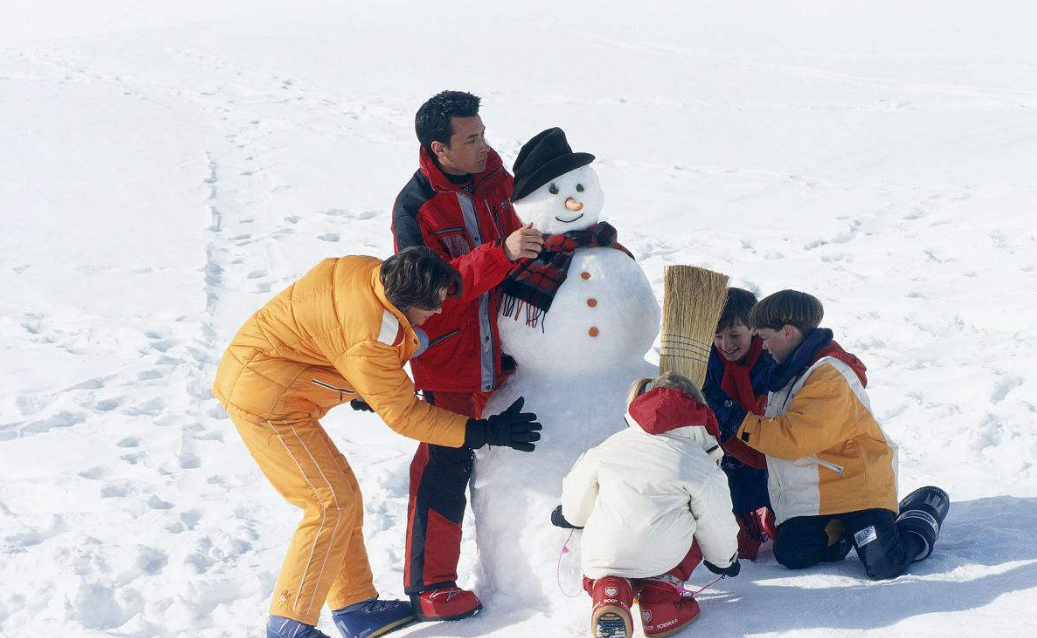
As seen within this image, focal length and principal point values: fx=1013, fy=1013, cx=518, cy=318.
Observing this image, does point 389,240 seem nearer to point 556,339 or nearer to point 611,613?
point 556,339

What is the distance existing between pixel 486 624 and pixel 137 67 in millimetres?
12619

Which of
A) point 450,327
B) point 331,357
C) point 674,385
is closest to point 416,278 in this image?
point 331,357

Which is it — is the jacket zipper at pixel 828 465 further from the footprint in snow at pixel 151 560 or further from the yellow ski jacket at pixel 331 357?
the footprint in snow at pixel 151 560

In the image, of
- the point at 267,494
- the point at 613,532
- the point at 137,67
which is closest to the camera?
the point at 613,532

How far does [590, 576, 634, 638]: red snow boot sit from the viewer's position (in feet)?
7.93

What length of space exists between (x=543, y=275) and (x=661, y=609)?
3.29 ft

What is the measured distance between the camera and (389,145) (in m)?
9.69

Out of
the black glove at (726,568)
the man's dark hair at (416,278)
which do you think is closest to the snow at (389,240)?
the black glove at (726,568)

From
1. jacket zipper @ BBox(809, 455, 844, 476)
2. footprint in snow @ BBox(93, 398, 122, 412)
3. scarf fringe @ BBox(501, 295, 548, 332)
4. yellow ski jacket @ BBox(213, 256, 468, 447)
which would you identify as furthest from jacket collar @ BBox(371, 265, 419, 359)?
footprint in snow @ BBox(93, 398, 122, 412)

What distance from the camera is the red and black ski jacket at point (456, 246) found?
3084 millimetres

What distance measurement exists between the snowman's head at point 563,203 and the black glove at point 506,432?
59 centimetres

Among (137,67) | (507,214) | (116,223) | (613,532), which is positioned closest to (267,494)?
(507,214)

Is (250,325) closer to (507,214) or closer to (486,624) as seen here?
(507,214)

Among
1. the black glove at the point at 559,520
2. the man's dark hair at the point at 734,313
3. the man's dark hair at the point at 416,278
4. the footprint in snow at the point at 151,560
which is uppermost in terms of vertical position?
the man's dark hair at the point at 416,278
